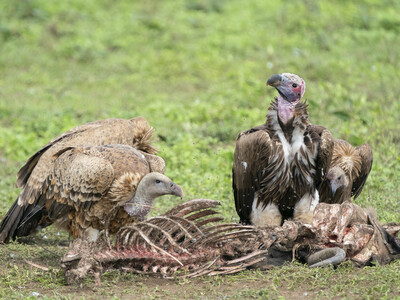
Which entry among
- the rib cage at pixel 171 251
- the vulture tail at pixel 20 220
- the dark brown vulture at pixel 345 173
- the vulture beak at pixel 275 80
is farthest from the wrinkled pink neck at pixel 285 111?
the vulture tail at pixel 20 220

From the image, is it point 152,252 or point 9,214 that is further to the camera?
point 9,214

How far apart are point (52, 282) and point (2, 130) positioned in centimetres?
441

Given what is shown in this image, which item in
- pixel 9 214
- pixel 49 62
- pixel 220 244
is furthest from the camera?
pixel 49 62

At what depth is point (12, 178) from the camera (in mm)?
7445

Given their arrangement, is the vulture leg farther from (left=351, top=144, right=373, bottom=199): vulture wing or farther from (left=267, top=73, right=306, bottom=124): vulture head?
(left=351, top=144, right=373, bottom=199): vulture wing

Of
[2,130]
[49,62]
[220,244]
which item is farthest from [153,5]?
[220,244]

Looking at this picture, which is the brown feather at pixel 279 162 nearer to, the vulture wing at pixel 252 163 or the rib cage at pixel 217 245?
the vulture wing at pixel 252 163

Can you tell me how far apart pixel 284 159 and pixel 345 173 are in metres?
0.77

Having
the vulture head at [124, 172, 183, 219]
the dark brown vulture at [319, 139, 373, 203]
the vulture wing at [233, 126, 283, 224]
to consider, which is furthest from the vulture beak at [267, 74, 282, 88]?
the vulture head at [124, 172, 183, 219]

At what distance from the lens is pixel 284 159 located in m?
5.38

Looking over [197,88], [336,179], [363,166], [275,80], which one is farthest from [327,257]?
[197,88]

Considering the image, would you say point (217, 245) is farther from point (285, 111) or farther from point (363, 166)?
point (363, 166)

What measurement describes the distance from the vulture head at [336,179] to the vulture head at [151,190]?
133cm

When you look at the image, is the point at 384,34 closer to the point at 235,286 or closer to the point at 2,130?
the point at 2,130
